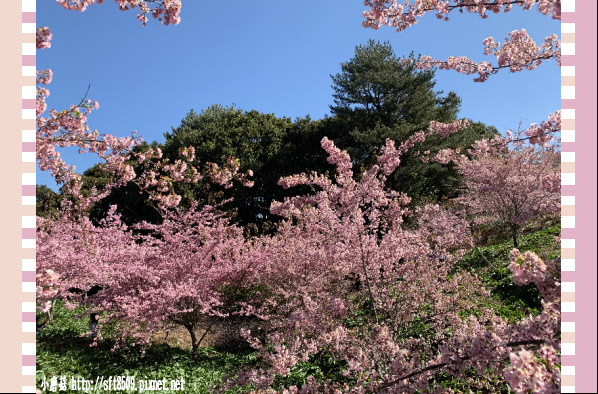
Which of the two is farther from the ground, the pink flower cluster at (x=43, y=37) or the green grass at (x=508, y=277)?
the pink flower cluster at (x=43, y=37)

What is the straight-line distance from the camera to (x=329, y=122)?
1798 cm

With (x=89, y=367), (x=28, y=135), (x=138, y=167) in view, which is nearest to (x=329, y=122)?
(x=138, y=167)

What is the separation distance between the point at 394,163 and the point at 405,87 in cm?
1244

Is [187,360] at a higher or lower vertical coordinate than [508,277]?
lower

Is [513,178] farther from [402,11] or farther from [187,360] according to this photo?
[187,360]

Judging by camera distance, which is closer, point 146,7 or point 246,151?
point 146,7

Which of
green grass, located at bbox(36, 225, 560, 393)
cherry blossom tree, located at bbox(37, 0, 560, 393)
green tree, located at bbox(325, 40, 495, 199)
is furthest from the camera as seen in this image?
green tree, located at bbox(325, 40, 495, 199)

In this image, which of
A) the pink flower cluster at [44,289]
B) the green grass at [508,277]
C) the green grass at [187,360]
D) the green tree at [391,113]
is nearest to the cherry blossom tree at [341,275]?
the pink flower cluster at [44,289]

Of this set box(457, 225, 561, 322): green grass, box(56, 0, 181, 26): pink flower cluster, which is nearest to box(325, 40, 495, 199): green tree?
box(457, 225, 561, 322): green grass

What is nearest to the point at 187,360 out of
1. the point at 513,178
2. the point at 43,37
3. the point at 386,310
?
the point at 386,310

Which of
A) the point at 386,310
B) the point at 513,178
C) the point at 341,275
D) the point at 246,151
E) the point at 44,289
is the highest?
the point at 246,151

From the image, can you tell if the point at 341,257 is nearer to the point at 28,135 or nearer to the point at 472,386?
the point at 472,386

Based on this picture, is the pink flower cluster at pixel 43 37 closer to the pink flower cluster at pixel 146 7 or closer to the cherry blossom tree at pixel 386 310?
the pink flower cluster at pixel 146 7

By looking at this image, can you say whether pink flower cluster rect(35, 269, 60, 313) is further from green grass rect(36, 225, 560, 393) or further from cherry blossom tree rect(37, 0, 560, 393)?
green grass rect(36, 225, 560, 393)
